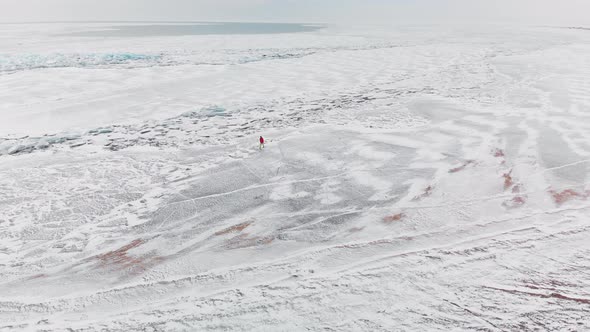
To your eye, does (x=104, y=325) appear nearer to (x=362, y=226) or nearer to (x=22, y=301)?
(x=22, y=301)

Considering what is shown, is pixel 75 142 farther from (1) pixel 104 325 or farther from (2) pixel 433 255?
(2) pixel 433 255

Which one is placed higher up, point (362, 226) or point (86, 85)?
point (86, 85)

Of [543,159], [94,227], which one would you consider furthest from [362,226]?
[543,159]

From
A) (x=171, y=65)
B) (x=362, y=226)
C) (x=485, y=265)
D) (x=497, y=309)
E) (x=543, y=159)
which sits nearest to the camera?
(x=497, y=309)

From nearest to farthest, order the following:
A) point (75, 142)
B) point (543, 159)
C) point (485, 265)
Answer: point (485, 265) → point (543, 159) → point (75, 142)

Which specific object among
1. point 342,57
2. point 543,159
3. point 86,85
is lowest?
point 543,159

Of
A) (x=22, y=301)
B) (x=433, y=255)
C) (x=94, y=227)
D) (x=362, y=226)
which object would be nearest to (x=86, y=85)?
(x=94, y=227)

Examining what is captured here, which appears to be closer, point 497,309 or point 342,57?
point 497,309
